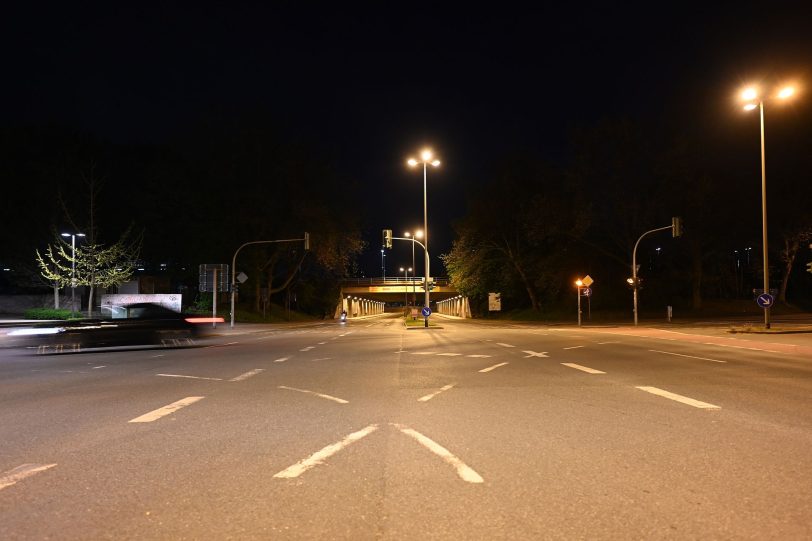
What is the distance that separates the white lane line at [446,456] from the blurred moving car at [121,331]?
15524mm

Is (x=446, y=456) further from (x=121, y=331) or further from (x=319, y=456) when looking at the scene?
(x=121, y=331)

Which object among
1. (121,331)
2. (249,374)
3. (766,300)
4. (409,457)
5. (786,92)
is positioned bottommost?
(249,374)

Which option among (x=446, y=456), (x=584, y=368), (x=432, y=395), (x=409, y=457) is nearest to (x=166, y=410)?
(x=432, y=395)

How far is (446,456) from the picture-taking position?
19.9ft

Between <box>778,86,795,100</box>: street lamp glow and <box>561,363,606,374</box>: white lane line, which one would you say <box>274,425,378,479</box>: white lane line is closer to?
<box>561,363,606,374</box>: white lane line

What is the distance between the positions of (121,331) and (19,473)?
52.5 feet

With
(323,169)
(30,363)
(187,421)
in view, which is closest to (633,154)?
(323,169)

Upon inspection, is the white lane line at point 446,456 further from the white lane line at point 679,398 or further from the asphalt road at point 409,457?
the white lane line at point 679,398

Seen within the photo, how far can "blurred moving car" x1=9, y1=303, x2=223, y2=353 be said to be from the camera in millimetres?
19500

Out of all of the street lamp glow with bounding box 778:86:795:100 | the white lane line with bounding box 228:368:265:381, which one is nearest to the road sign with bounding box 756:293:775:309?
the street lamp glow with bounding box 778:86:795:100

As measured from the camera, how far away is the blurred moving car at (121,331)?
19.5 meters

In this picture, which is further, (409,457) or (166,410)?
(166,410)

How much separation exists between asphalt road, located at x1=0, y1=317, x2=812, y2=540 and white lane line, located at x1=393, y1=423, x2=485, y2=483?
0.02 meters

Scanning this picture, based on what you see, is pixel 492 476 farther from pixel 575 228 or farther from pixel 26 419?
pixel 575 228
